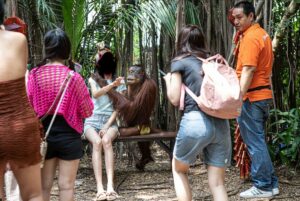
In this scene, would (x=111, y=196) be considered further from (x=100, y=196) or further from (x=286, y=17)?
(x=286, y=17)

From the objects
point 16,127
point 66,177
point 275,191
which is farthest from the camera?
point 275,191

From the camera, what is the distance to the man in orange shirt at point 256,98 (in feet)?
15.1

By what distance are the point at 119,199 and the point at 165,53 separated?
2.29 m

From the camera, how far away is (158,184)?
543 cm

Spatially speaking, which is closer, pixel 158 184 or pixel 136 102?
pixel 158 184

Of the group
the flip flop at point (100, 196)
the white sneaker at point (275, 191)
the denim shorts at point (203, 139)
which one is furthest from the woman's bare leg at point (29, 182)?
the white sneaker at point (275, 191)

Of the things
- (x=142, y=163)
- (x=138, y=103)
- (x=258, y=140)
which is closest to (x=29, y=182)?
(x=258, y=140)

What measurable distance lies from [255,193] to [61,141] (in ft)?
6.54

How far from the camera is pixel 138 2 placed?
6.47m

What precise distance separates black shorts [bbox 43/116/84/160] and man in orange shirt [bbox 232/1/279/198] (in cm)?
168

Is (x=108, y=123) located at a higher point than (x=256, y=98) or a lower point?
lower

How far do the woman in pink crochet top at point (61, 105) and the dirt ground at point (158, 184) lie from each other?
1438mm

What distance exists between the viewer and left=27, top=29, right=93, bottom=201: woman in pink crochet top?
3.56m

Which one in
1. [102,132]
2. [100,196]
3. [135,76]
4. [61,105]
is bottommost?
[100,196]
